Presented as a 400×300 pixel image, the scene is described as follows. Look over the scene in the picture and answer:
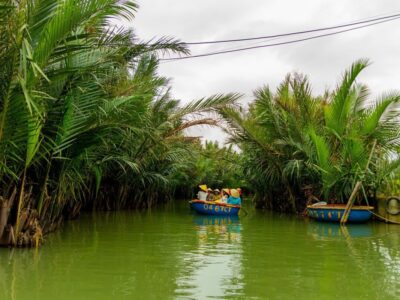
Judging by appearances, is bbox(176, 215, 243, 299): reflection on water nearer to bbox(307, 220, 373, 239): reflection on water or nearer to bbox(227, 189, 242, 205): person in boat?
bbox(307, 220, 373, 239): reflection on water

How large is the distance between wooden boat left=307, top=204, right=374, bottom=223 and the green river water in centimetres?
167

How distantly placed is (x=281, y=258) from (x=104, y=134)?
11.5 ft

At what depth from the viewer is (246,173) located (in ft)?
58.4

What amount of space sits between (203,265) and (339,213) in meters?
6.85

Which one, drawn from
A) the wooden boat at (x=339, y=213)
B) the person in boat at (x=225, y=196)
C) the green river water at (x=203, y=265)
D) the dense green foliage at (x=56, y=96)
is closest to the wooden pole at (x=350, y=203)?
the wooden boat at (x=339, y=213)

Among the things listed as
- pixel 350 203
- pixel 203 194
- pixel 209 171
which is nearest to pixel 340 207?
pixel 350 203

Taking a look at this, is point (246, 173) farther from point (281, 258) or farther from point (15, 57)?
point (15, 57)

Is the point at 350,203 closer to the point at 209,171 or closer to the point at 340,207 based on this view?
the point at 340,207

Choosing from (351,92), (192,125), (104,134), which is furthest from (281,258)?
(351,92)

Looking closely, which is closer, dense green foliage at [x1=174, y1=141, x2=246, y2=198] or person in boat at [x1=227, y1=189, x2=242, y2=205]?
person in boat at [x1=227, y1=189, x2=242, y2=205]

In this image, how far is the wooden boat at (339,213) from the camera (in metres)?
12.0

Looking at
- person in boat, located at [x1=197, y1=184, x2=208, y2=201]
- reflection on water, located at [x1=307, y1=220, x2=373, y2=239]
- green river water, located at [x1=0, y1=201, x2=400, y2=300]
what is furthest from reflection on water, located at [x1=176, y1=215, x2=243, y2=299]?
person in boat, located at [x1=197, y1=184, x2=208, y2=201]

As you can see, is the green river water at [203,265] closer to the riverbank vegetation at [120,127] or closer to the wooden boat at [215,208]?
the riverbank vegetation at [120,127]

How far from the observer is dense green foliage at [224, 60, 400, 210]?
12.4m
